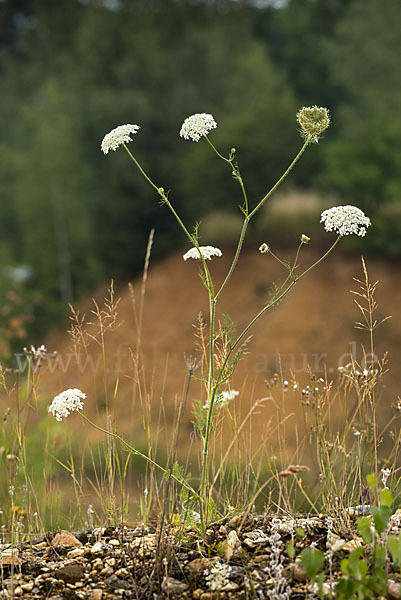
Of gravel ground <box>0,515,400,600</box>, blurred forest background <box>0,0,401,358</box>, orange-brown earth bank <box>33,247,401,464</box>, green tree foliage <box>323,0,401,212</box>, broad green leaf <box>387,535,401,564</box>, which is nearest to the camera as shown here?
broad green leaf <box>387,535,401,564</box>

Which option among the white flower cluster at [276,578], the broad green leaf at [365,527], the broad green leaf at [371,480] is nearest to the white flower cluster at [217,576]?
the white flower cluster at [276,578]

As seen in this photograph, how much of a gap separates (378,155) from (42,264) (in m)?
7.34

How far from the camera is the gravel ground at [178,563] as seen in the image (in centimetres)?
217

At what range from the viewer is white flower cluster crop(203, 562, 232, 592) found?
217cm

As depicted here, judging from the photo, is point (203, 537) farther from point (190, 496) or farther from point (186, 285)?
point (186, 285)

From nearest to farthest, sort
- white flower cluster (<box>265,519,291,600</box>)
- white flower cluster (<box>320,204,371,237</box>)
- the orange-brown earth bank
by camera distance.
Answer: white flower cluster (<box>265,519,291,600</box>)
white flower cluster (<box>320,204,371,237</box>)
the orange-brown earth bank

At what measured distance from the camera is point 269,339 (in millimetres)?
10320

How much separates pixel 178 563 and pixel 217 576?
0.54 feet

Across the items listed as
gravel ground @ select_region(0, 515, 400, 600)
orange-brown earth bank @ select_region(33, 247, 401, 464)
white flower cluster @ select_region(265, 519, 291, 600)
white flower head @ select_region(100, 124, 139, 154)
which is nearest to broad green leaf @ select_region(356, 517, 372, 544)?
gravel ground @ select_region(0, 515, 400, 600)

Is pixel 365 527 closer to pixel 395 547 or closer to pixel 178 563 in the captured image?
pixel 395 547

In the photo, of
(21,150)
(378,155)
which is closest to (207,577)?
(378,155)

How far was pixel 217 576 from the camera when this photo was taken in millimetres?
2201

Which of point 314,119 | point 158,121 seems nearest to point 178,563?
point 314,119

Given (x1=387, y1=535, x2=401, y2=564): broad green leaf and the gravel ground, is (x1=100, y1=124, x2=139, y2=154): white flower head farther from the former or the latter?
(x1=387, y1=535, x2=401, y2=564): broad green leaf
